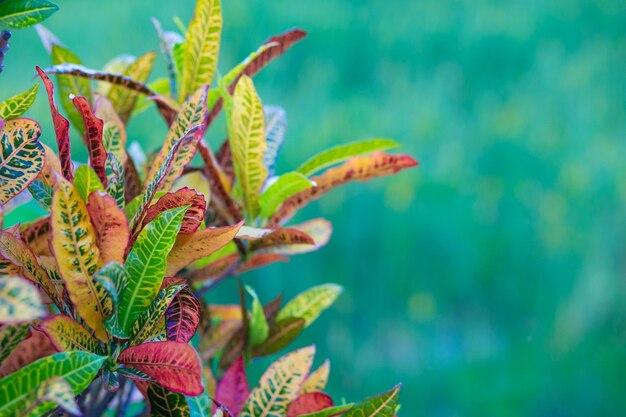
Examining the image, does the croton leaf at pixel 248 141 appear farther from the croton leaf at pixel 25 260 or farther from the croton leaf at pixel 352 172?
the croton leaf at pixel 25 260

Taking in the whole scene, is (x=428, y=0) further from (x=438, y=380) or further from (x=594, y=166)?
(x=438, y=380)

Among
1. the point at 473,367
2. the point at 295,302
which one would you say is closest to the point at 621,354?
the point at 473,367

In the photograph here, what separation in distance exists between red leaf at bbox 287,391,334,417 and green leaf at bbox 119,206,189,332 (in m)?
0.16

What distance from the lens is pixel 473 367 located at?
2.49 m

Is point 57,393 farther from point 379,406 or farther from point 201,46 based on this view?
point 201,46

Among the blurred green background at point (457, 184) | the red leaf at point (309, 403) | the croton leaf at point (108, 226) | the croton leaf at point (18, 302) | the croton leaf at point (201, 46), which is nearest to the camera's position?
the croton leaf at point (18, 302)

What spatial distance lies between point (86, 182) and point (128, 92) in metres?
0.34

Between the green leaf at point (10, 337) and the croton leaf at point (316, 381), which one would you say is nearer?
the green leaf at point (10, 337)

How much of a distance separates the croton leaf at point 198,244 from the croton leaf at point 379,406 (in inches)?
6.0

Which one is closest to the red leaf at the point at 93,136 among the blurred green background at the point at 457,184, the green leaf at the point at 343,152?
the green leaf at the point at 343,152

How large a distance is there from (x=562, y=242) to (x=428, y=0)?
4.41ft

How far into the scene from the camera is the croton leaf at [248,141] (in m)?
0.64

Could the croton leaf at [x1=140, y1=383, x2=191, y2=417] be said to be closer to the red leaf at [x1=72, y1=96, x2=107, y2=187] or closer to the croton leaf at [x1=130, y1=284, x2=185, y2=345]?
the croton leaf at [x1=130, y1=284, x2=185, y2=345]

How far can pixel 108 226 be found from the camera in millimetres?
478
